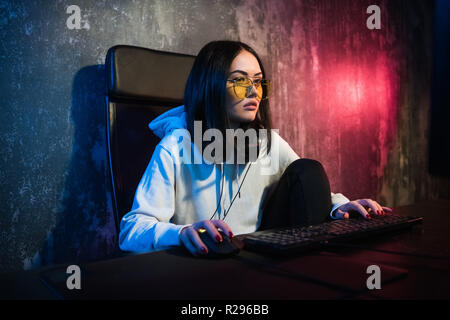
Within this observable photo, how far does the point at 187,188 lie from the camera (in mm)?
1069

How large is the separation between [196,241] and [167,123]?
0.58m

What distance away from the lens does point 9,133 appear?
3.93 ft

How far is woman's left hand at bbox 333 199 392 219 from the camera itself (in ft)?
2.73

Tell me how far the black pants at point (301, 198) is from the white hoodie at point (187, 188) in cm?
6

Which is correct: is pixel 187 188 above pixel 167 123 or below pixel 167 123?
below

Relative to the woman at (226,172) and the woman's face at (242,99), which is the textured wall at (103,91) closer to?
the woman at (226,172)

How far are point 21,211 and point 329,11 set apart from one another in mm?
2194

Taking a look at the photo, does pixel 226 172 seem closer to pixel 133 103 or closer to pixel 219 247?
pixel 133 103

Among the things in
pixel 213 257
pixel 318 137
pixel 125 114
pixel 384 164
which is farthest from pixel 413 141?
pixel 213 257

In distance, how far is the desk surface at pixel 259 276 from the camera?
0.38 m

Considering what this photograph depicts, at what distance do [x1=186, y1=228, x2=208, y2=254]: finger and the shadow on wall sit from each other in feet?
3.01

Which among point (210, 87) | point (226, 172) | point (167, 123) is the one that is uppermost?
point (210, 87)

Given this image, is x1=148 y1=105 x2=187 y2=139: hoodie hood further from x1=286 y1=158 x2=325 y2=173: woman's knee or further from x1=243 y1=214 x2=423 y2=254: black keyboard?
x1=243 y1=214 x2=423 y2=254: black keyboard

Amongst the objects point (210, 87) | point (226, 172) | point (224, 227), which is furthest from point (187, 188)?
point (224, 227)
